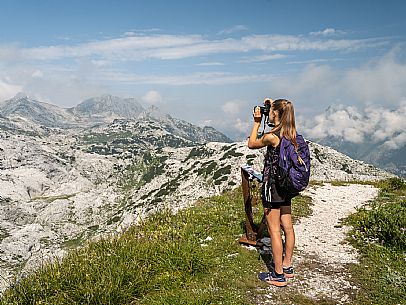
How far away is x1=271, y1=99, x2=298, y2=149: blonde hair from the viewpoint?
731 cm

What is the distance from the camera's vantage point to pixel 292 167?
23.8 ft

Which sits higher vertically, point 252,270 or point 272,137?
point 272,137

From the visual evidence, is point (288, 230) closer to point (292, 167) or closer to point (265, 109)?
point (292, 167)

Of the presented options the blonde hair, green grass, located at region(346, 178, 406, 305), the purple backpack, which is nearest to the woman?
the blonde hair

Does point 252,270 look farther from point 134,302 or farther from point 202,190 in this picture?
point 202,190

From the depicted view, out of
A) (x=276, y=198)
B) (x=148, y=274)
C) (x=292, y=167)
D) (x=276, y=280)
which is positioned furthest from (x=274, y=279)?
(x=148, y=274)

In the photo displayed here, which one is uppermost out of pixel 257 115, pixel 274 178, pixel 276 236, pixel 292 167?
pixel 257 115

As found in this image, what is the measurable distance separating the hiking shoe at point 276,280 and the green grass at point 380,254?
153 centimetres

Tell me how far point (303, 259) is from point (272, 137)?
13.5 feet

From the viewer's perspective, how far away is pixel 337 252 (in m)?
9.95

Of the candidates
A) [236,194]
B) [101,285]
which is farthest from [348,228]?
[101,285]

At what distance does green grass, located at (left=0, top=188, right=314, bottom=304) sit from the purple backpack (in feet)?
8.19

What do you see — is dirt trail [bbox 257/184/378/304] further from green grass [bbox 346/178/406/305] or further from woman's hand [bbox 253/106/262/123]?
woman's hand [bbox 253/106/262/123]

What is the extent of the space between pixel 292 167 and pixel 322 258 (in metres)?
3.78
